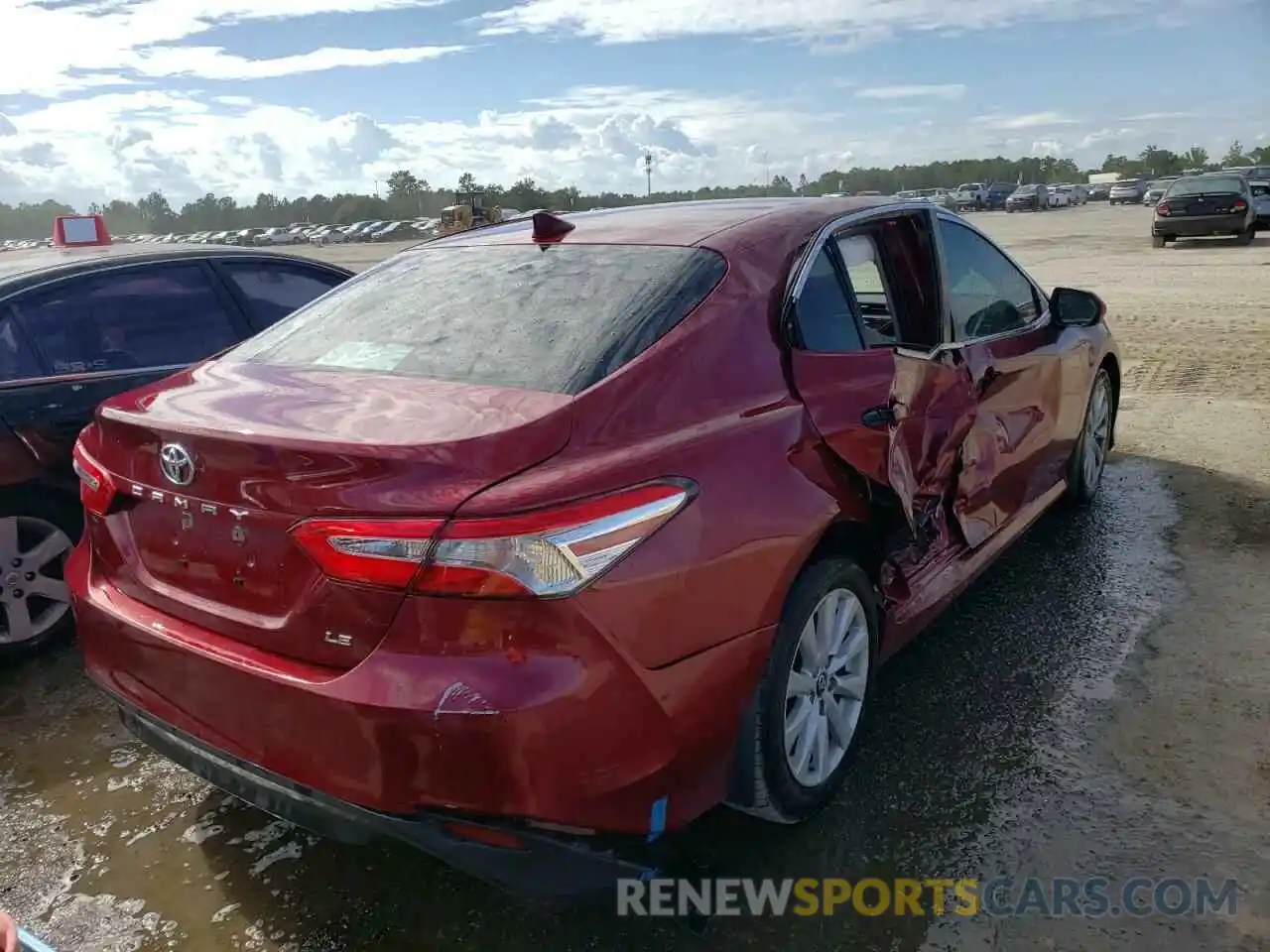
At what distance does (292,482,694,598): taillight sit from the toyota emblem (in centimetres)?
43

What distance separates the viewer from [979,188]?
6694 centimetres

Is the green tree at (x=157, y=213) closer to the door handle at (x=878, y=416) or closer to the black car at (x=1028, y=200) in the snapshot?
the black car at (x=1028, y=200)

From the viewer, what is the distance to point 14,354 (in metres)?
3.91

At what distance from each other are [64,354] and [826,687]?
3.32 m

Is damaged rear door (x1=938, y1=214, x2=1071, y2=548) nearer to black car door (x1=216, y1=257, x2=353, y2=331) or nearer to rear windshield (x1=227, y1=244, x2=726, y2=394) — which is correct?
rear windshield (x1=227, y1=244, x2=726, y2=394)

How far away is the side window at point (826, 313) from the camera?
280 centimetres

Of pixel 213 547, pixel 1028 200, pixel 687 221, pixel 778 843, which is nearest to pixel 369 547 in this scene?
pixel 213 547

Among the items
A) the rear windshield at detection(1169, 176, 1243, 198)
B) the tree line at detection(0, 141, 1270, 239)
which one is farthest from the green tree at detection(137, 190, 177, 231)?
the rear windshield at detection(1169, 176, 1243, 198)

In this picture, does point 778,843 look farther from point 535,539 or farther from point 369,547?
point 369,547

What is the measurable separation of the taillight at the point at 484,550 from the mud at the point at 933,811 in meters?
0.79

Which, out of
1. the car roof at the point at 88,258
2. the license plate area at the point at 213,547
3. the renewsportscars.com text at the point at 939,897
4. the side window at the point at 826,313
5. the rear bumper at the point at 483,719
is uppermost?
the car roof at the point at 88,258

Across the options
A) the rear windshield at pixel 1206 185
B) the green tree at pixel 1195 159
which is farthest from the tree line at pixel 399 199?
the rear windshield at pixel 1206 185

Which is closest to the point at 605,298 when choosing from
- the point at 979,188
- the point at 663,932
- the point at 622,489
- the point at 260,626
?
the point at 622,489

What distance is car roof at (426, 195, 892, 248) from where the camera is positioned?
2918 mm
